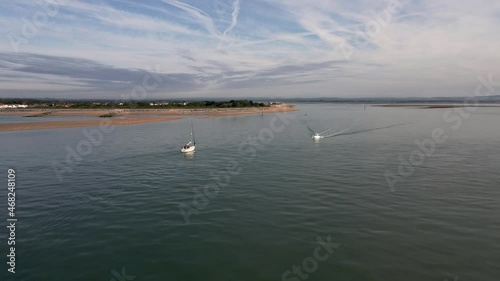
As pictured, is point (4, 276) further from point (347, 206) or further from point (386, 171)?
point (386, 171)

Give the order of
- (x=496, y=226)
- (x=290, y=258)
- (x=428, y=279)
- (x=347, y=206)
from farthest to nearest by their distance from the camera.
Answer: (x=347, y=206) < (x=496, y=226) < (x=290, y=258) < (x=428, y=279)

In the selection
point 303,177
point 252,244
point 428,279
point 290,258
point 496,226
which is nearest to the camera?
point 428,279

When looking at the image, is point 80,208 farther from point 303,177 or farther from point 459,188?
point 459,188

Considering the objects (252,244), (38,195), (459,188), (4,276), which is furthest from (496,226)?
(38,195)

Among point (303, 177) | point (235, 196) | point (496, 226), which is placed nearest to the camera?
point (496, 226)

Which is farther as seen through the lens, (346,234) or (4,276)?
(346,234)

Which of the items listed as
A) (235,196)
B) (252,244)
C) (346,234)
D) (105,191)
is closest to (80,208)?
(105,191)

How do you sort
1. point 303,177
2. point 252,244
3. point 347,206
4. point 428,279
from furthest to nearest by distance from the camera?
point 303,177, point 347,206, point 252,244, point 428,279
